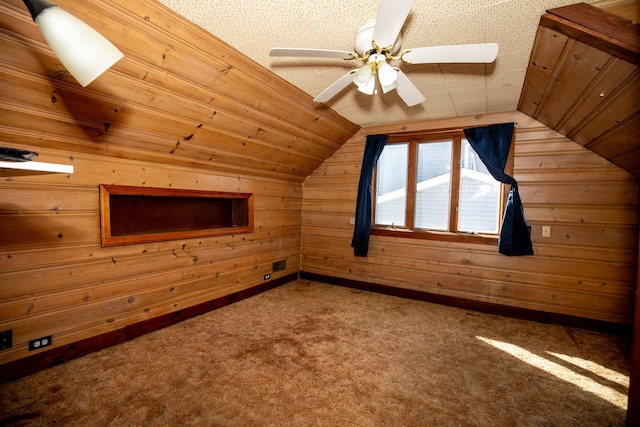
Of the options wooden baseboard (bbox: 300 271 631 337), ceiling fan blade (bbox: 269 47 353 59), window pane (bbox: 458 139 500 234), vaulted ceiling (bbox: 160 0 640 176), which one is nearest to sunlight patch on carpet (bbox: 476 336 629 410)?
wooden baseboard (bbox: 300 271 631 337)

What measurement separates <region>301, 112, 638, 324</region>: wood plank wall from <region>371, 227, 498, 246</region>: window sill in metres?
0.06

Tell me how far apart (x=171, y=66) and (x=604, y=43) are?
2481 millimetres

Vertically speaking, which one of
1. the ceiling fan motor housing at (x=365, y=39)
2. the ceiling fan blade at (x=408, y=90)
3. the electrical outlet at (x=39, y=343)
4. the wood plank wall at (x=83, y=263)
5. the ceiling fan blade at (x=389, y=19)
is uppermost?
the ceiling fan motor housing at (x=365, y=39)

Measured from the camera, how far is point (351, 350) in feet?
7.99

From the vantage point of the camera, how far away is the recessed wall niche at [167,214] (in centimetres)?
242

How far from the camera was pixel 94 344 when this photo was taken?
2275 millimetres

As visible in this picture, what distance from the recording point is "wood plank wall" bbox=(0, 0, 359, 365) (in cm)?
162

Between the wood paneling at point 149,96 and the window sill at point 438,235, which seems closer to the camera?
the wood paneling at point 149,96

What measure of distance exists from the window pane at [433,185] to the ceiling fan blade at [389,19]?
2426 millimetres

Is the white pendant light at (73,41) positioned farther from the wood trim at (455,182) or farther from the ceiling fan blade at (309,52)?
the wood trim at (455,182)

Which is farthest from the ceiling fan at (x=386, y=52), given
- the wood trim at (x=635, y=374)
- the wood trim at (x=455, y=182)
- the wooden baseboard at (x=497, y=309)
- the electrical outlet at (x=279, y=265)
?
the electrical outlet at (x=279, y=265)

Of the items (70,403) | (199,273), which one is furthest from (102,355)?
(199,273)

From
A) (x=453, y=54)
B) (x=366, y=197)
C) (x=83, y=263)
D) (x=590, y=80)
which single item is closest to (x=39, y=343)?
(x=83, y=263)

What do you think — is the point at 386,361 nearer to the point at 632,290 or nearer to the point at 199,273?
the point at 199,273
